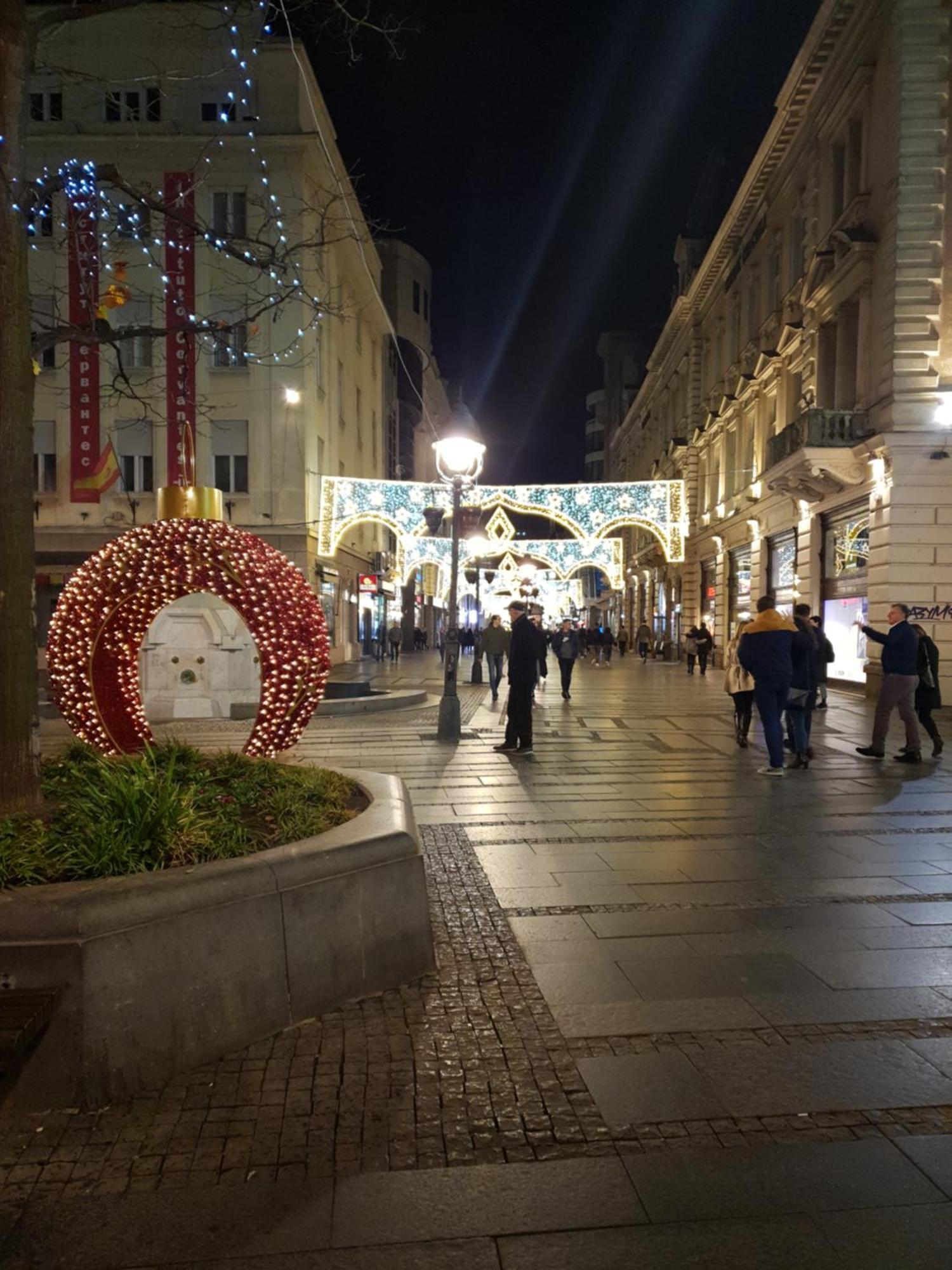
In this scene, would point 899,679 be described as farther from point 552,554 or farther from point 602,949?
point 552,554

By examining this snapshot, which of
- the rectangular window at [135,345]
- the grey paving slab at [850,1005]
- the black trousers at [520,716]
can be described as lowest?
the grey paving slab at [850,1005]

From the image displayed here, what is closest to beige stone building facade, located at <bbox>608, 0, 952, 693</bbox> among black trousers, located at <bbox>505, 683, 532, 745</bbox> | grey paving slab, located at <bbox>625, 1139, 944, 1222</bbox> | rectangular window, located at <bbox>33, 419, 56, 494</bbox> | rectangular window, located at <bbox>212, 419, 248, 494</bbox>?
black trousers, located at <bbox>505, 683, 532, 745</bbox>

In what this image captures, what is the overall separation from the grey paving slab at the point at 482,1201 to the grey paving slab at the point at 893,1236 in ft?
1.77

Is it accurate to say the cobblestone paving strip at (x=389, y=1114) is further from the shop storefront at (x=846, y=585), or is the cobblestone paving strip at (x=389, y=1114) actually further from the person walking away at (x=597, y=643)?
the person walking away at (x=597, y=643)

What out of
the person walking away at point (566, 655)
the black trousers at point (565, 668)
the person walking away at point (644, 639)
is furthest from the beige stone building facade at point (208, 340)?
the person walking away at point (644, 639)

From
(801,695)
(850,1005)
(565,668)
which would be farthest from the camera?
(565,668)

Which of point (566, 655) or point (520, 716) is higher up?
point (566, 655)

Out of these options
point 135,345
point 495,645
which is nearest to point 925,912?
point 495,645

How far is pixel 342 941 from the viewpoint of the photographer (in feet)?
12.6

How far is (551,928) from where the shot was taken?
4898mm

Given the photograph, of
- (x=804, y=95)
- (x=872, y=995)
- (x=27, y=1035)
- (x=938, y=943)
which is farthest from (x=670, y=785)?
(x=804, y=95)

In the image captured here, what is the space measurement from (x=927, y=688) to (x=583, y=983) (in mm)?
8700

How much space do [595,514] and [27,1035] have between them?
2247 centimetres

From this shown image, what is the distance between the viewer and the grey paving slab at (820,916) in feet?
16.2
